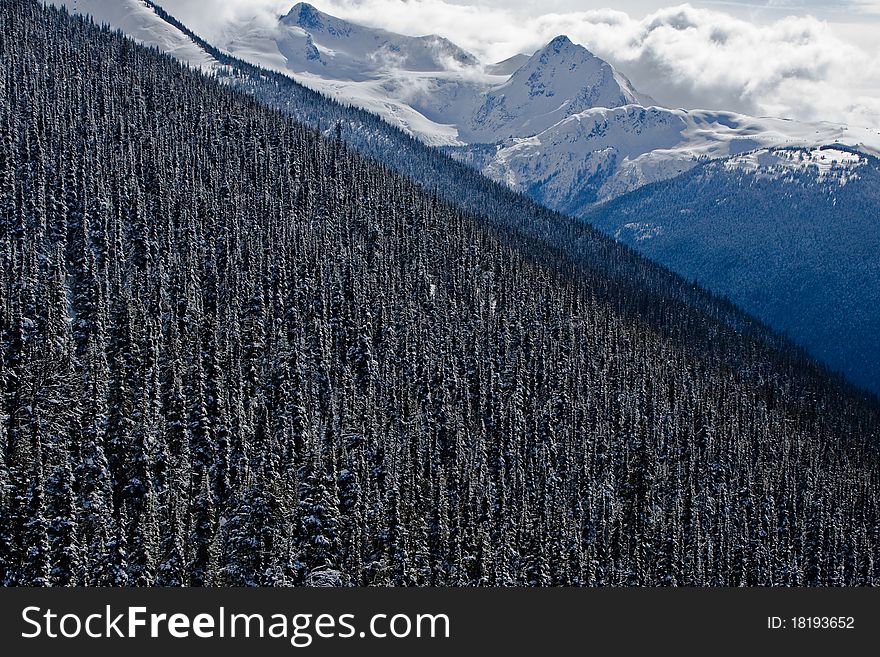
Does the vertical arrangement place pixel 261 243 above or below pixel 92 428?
above

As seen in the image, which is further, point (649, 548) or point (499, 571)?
point (649, 548)

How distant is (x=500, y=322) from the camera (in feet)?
580

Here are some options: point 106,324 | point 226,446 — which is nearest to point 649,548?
point 226,446

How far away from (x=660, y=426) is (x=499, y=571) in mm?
80950

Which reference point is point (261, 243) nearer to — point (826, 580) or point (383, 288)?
point (383, 288)

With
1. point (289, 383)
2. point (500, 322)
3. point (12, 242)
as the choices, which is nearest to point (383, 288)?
point (500, 322)

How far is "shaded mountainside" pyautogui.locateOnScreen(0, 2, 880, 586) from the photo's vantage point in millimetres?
84375

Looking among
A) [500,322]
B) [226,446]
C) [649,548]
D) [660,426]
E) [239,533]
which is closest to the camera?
[239,533]

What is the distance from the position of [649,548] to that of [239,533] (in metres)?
59.5

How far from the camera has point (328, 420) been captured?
12644cm

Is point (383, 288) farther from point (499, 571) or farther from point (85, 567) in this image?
point (85, 567)

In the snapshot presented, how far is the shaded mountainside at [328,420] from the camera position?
84.4 meters

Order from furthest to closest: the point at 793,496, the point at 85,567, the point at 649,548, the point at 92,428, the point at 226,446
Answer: the point at 793,496, the point at 649,548, the point at 226,446, the point at 92,428, the point at 85,567

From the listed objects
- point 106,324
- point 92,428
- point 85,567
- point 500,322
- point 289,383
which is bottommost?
point 85,567
